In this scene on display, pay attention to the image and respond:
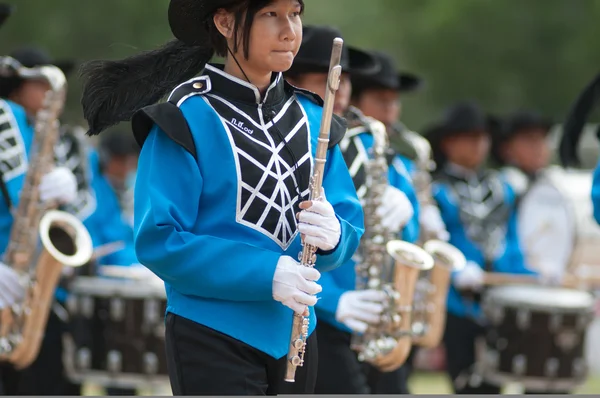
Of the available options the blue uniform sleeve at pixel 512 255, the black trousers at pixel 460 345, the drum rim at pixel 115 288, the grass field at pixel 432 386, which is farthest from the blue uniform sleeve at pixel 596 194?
the grass field at pixel 432 386

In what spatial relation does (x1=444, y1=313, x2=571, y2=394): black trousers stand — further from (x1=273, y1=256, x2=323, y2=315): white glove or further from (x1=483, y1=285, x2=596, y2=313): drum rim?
(x1=273, y1=256, x2=323, y2=315): white glove

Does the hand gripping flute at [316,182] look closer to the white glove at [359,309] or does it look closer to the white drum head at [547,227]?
the white glove at [359,309]

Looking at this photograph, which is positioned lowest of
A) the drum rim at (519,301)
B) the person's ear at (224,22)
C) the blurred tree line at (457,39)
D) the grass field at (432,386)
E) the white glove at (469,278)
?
the grass field at (432,386)

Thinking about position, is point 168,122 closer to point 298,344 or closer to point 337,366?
point 298,344

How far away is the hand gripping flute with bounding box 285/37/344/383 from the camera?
156 inches

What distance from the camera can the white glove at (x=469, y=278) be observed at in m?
9.45

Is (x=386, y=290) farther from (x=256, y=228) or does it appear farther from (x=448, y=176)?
(x=448, y=176)

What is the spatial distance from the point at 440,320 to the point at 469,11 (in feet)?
42.0

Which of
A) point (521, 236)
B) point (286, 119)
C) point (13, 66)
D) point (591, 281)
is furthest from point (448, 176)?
point (286, 119)

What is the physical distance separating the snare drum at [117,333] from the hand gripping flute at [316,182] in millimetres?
4506

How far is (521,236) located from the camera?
10.7 meters

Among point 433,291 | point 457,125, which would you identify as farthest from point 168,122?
point 457,125

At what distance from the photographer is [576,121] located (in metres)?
6.00

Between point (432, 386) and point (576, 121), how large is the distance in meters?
6.37
